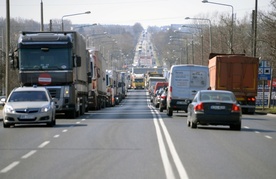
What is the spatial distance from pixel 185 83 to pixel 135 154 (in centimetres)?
2172

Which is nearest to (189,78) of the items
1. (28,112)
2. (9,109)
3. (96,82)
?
(28,112)

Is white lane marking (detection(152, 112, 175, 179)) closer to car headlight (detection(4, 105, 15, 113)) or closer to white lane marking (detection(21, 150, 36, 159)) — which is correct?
white lane marking (detection(21, 150, 36, 159))

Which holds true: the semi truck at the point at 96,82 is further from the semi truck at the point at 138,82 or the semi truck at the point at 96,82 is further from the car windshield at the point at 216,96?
the semi truck at the point at 138,82

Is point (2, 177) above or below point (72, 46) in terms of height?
below

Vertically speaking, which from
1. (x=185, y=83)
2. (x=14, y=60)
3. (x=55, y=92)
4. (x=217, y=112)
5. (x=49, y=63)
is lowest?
(x=217, y=112)

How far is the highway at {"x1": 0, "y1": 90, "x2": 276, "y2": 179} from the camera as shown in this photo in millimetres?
13578

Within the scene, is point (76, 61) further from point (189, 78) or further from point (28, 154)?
A: point (28, 154)

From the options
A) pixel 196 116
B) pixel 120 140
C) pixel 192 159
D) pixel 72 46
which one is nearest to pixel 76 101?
pixel 72 46

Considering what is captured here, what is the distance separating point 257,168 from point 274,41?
37.3 m

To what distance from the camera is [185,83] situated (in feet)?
127

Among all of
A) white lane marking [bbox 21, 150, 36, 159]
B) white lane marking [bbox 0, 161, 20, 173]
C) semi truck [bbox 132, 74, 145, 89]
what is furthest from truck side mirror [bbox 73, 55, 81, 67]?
semi truck [bbox 132, 74, 145, 89]

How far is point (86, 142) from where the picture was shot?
20.7 meters

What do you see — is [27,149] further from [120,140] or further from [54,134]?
[54,134]

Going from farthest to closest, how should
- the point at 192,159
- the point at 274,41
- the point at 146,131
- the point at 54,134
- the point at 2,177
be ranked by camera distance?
the point at 274,41 → the point at 146,131 → the point at 54,134 → the point at 192,159 → the point at 2,177
